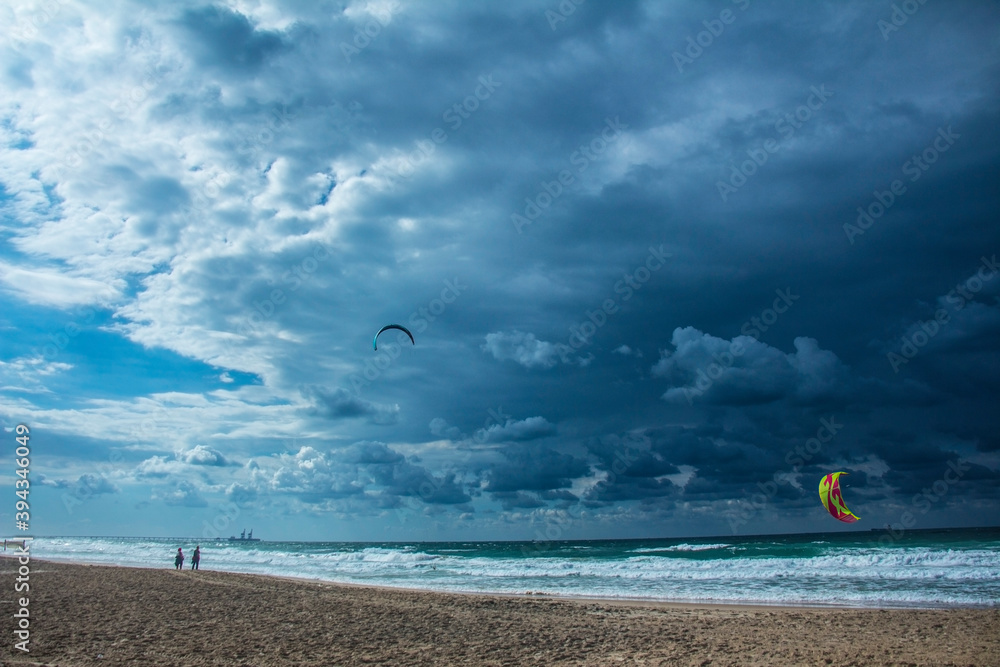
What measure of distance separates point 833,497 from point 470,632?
50.0 ft

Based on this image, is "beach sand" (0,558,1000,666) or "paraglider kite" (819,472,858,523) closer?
"beach sand" (0,558,1000,666)

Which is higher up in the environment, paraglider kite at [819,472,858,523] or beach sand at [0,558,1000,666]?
paraglider kite at [819,472,858,523]

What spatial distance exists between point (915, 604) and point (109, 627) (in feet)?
75.1

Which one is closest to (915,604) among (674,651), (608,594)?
(608,594)

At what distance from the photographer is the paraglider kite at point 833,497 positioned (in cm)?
2033

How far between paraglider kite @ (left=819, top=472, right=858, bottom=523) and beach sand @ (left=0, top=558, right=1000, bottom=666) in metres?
4.29

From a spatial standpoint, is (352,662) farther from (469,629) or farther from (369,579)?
(369,579)

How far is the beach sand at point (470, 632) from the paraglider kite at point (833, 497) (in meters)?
Answer: 4.29

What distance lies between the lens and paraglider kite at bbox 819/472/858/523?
2033 cm

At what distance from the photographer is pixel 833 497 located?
2112 centimetres

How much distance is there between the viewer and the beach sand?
425 inches

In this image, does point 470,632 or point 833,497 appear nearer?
point 470,632

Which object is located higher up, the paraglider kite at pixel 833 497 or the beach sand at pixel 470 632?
the paraglider kite at pixel 833 497

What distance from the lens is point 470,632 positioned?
13.4 meters
